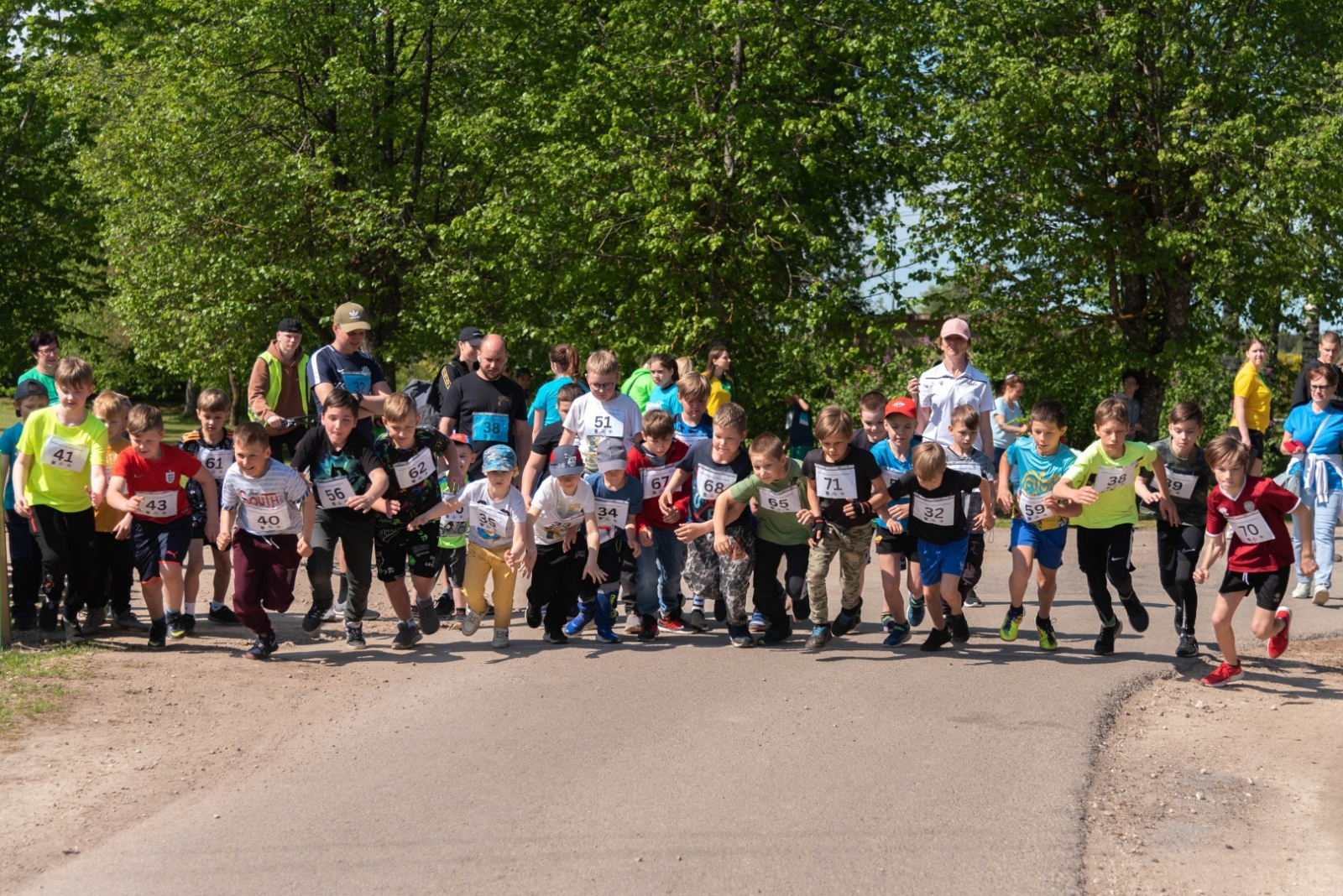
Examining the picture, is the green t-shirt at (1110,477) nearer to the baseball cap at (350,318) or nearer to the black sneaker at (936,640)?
the black sneaker at (936,640)

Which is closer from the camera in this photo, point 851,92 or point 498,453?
point 498,453

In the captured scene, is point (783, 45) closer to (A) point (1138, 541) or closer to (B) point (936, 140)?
(B) point (936, 140)

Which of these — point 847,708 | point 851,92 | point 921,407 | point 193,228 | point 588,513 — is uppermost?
point 851,92

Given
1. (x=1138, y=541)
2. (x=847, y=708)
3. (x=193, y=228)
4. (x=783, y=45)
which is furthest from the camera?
(x=193, y=228)

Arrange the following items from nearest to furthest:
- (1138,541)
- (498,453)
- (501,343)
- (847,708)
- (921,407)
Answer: (847,708) → (498,453) → (921,407) → (501,343) → (1138,541)

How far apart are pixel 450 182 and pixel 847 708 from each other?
20045 millimetres

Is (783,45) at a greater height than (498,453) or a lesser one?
greater

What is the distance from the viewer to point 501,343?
10.7 metres

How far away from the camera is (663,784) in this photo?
6098 mm

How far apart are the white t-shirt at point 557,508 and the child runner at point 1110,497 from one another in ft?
9.91

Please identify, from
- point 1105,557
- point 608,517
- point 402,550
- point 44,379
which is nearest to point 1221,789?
point 1105,557

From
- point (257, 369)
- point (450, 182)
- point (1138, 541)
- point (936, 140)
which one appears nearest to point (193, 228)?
point (450, 182)

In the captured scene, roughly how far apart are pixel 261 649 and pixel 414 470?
147 cm

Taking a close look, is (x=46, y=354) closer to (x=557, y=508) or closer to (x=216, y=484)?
(x=216, y=484)
